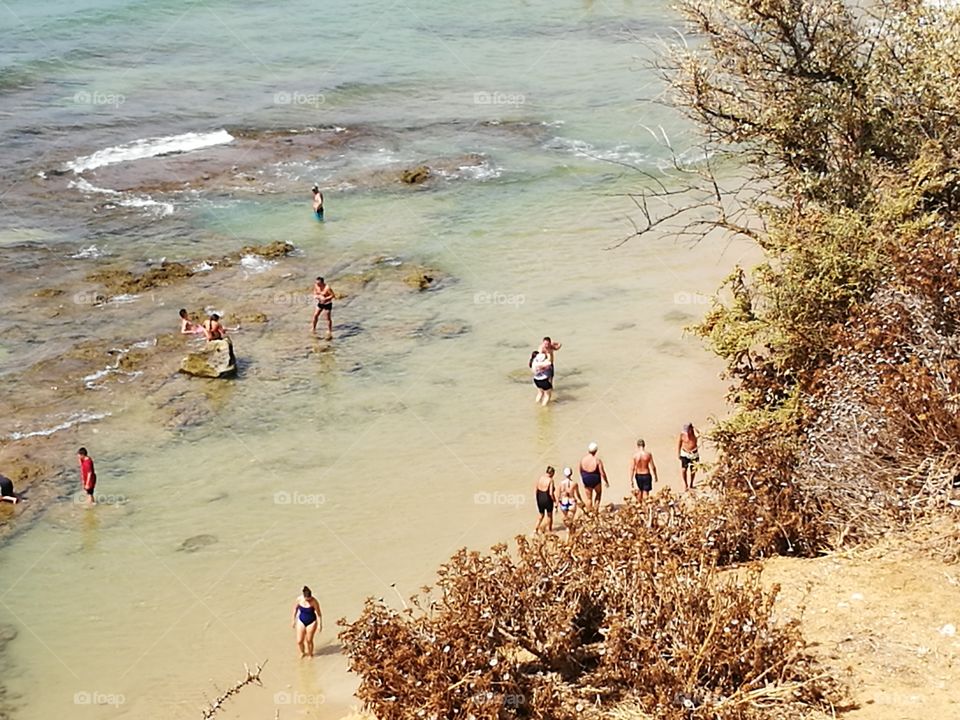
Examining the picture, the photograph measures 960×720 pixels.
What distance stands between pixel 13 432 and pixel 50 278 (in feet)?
23.8

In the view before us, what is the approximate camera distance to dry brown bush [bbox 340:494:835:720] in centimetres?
819

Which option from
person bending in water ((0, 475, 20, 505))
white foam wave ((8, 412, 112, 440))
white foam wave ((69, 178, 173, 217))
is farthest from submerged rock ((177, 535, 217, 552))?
white foam wave ((69, 178, 173, 217))

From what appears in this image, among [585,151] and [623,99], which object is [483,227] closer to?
[585,151]

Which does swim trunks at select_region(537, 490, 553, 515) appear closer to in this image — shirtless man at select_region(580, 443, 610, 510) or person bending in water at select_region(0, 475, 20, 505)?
shirtless man at select_region(580, 443, 610, 510)

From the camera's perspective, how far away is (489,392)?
20.4 meters

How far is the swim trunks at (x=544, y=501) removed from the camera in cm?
1603

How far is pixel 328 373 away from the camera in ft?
69.5

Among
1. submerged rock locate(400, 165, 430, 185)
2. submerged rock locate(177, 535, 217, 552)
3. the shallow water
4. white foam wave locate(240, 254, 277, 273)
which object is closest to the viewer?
the shallow water

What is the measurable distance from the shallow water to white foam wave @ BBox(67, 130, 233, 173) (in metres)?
0.77

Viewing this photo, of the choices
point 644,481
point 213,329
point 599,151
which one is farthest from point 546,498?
point 599,151

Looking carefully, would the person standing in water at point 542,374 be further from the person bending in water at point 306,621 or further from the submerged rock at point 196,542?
the person bending in water at point 306,621

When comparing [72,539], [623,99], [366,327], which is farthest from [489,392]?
[623,99]

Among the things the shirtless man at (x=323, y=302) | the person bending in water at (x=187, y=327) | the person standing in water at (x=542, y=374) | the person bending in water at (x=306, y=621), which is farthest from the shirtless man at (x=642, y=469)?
the person bending in water at (x=187, y=327)

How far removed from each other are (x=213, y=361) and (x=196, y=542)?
5.42m
